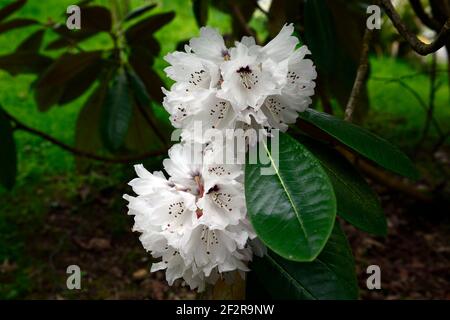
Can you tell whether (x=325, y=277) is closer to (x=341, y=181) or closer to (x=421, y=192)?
(x=341, y=181)

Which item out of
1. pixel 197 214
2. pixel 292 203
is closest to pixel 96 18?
pixel 197 214

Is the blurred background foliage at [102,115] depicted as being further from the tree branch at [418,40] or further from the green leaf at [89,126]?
the tree branch at [418,40]

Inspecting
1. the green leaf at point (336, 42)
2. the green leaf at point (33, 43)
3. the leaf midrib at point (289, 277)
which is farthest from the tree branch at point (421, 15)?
the green leaf at point (33, 43)

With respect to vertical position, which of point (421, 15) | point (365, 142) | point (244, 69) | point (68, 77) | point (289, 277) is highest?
point (421, 15)

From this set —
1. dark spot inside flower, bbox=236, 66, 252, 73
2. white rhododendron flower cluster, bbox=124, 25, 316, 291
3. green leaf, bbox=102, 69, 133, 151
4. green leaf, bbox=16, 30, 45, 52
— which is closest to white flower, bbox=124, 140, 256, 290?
white rhododendron flower cluster, bbox=124, 25, 316, 291

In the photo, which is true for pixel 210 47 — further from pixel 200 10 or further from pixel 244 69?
pixel 200 10
